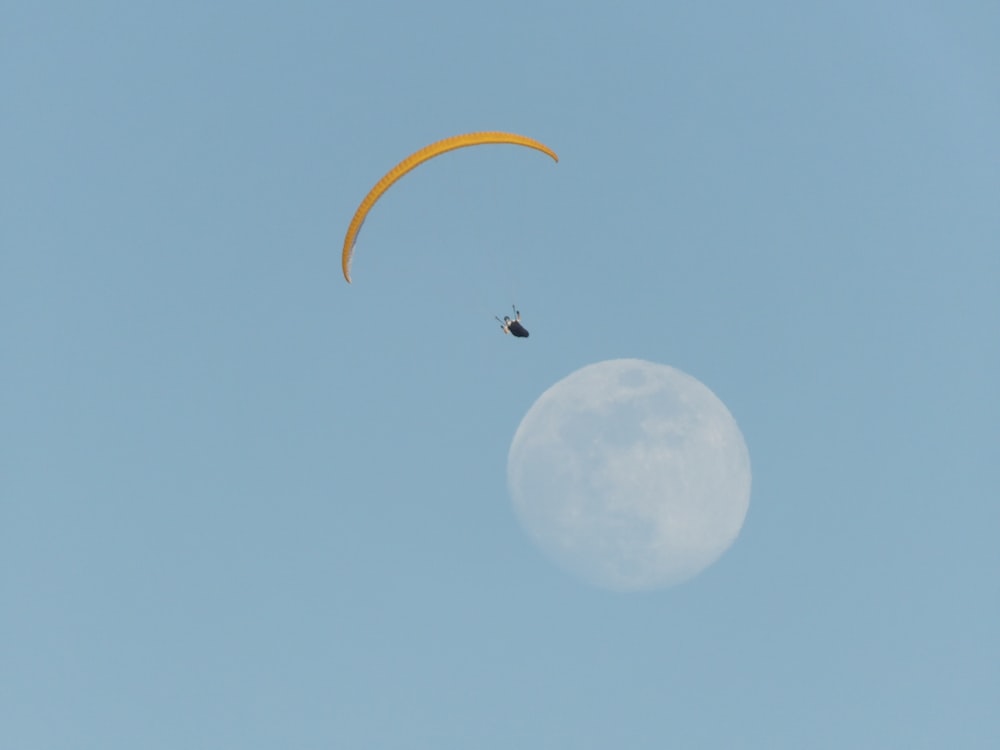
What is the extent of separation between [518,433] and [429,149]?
23.6 m

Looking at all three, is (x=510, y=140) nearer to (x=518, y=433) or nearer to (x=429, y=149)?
(x=429, y=149)

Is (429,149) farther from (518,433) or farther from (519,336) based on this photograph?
(518,433)

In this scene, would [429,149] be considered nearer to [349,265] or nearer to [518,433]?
[349,265]

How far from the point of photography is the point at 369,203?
8394cm

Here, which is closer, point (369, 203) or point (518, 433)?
point (369, 203)

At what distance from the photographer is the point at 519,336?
8806 cm

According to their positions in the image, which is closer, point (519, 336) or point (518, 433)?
point (519, 336)

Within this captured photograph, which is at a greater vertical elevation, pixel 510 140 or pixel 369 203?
pixel 510 140

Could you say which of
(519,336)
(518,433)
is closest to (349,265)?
(519,336)

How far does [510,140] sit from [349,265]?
1131 centimetres

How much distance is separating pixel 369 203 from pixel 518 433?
22.7 m

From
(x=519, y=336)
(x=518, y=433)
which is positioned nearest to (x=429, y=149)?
(x=519, y=336)

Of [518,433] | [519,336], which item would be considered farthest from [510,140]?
[518,433]

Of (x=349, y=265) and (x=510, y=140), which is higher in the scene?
(x=510, y=140)
